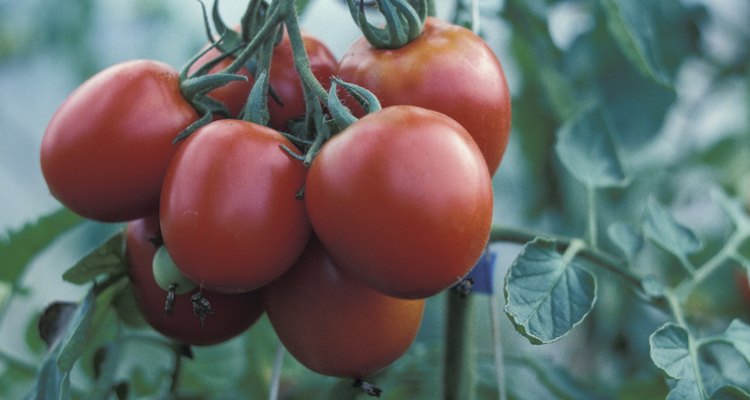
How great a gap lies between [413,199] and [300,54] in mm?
149

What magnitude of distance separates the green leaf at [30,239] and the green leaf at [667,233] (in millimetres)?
466

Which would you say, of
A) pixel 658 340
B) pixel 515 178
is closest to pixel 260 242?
pixel 658 340

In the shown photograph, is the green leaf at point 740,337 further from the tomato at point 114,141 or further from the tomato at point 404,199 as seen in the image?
the tomato at point 114,141

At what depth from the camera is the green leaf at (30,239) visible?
73 centimetres

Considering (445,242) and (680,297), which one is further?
(680,297)

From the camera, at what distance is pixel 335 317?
0.50 m

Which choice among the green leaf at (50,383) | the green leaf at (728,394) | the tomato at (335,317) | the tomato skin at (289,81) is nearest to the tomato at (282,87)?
the tomato skin at (289,81)

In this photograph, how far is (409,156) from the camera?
423 mm

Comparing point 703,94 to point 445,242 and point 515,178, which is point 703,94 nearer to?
point 515,178

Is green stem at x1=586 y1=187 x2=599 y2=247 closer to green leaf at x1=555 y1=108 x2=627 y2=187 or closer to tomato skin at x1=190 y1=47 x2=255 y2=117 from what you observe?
green leaf at x1=555 y1=108 x2=627 y2=187

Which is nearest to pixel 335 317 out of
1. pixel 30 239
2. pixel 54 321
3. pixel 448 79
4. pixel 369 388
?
pixel 369 388

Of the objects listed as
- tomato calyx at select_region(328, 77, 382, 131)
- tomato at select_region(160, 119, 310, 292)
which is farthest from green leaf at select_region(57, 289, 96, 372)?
tomato calyx at select_region(328, 77, 382, 131)

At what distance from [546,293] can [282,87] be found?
0.22 metres

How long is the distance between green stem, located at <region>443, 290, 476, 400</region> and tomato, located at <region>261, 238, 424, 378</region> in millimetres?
124
